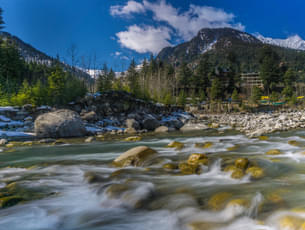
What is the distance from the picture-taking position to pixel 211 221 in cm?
306

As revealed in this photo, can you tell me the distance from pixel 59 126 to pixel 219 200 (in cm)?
1573

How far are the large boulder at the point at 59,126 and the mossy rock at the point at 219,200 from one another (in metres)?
15.5

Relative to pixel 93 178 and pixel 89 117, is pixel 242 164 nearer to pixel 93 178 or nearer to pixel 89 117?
pixel 93 178

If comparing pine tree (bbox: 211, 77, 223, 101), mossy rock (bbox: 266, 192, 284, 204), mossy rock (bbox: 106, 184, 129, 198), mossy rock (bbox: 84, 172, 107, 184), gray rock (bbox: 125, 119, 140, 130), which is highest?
pine tree (bbox: 211, 77, 223, 101)

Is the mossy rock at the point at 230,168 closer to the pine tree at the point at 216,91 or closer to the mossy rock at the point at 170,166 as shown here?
the mossy rock at the point at 170,166

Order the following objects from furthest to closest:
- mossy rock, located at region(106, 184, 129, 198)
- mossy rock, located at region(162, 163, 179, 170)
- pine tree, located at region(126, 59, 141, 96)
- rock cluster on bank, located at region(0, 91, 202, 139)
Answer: pine tree, located at region(126, 59, 141, 96), rock cluster on bank, located at region(0, 91, 202, 139), mossy rock, located at region(162, 163, 179, 170), mossy rock, located at region(106, 184, 129, 198)

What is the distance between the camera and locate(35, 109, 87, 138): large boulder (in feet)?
54.4

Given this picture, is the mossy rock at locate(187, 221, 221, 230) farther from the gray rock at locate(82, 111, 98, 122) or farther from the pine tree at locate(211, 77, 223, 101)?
the pine tree at locate(211, 77, 223, 101)

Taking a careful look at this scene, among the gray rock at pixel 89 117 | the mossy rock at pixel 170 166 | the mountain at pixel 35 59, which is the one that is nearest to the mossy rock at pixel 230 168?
the mossy rock at pixel 170 166

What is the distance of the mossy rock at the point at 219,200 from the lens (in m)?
3.48

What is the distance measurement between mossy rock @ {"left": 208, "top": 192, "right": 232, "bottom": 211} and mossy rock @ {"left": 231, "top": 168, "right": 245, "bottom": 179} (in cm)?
104

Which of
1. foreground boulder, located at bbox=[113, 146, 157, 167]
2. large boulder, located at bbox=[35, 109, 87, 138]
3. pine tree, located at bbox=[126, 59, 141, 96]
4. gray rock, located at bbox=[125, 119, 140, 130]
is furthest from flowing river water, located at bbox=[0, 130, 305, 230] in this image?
pine tree, located at bbox=[126, 59, 141, 96]

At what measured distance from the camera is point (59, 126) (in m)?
16.8

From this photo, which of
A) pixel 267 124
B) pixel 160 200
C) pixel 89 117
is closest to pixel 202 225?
pixel 160 200
